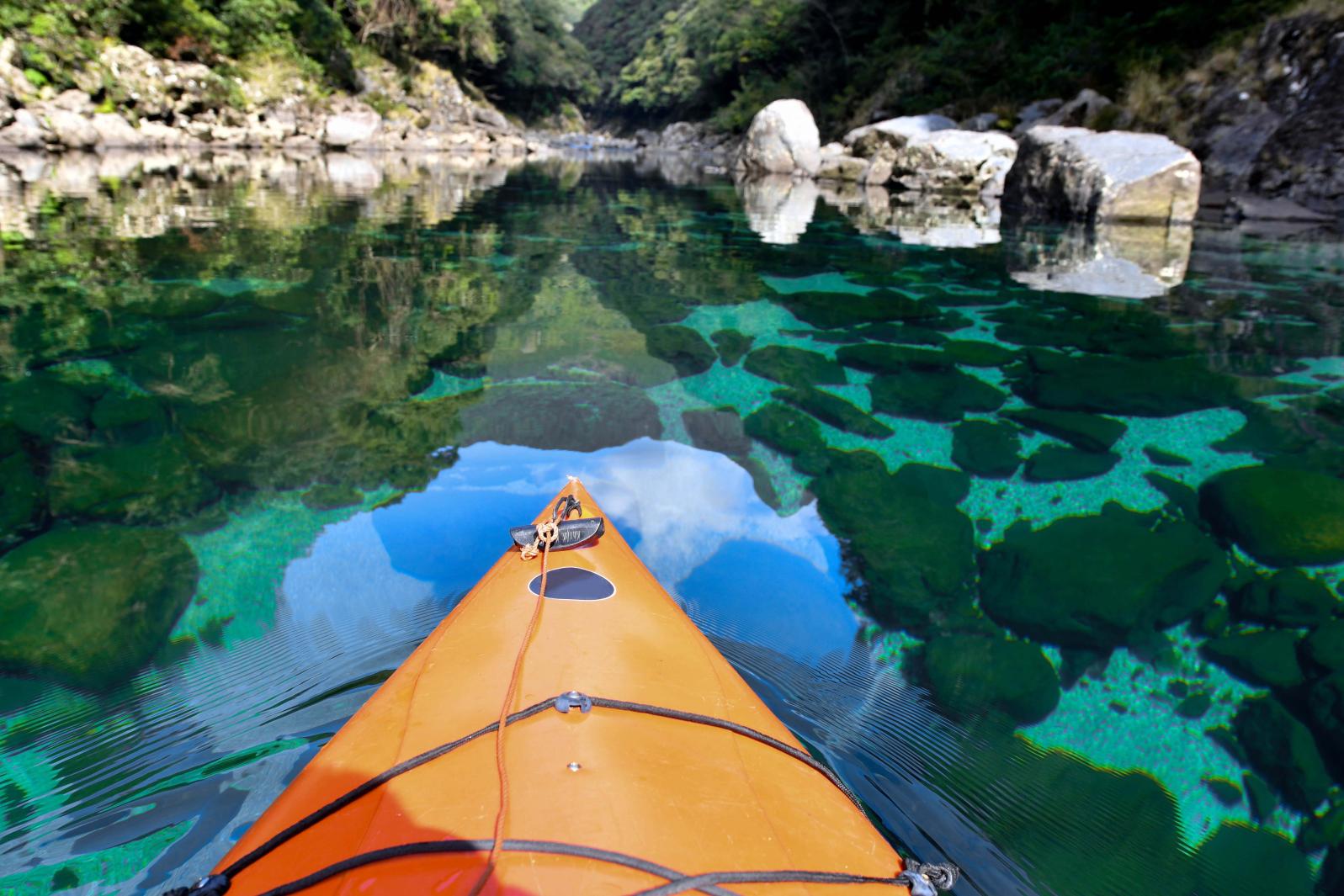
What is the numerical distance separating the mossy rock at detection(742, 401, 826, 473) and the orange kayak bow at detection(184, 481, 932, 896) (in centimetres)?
196

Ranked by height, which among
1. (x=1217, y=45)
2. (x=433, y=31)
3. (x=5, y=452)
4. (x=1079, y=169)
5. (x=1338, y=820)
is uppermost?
(x=433, y=31)

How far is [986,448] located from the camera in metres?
3.64

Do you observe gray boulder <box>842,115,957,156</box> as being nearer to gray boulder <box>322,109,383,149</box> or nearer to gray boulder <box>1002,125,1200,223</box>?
gray boulder <box>1002,125,1200,223</box>

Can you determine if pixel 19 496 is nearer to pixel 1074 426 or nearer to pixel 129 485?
pixel 129 485

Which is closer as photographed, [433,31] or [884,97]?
[884,97]

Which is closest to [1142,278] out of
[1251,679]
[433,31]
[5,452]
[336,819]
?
[1251,679]

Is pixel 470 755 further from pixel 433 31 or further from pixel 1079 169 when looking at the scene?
pixel 433 31

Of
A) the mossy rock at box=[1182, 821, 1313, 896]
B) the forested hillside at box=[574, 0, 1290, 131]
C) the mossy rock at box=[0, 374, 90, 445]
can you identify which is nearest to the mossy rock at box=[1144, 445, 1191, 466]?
the mossy rock at box=[1182, 821, 1313, 896]

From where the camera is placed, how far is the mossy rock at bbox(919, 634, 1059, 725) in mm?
2158

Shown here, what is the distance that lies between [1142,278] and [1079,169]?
4362 millimetres

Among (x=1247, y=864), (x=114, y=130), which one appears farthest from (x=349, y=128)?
(x=1247, y=864)

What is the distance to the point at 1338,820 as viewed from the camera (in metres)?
1.76

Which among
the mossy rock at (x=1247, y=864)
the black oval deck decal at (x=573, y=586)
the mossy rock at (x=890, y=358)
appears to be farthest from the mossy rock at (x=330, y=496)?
the mossy rock at (x=890, y=358)

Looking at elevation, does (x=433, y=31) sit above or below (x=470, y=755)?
above
